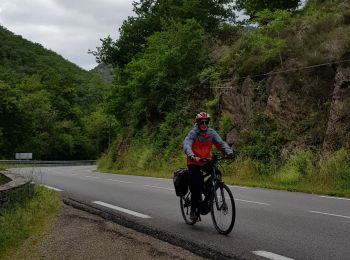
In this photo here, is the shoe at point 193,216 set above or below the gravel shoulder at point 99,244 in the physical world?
above

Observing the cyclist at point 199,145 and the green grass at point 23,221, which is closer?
the green grass at point 23,221

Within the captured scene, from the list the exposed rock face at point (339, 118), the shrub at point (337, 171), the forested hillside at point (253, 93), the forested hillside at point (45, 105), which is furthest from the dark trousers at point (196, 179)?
the forested hillside at point (45, 105)

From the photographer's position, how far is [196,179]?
8156 mm

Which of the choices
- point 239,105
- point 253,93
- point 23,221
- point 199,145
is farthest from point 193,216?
point 239,105

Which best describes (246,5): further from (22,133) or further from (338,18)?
(22,133)

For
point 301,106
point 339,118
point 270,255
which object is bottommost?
point 270,255

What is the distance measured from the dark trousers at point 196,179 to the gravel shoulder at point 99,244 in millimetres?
1115

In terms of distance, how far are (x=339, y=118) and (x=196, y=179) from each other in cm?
1092

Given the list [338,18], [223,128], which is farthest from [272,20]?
[223,128]

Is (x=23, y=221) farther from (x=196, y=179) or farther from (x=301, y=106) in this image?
(x=301, y=106)

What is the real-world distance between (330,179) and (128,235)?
9.86m

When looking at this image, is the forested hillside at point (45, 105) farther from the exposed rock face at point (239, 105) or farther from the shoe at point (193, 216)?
the shoe at point (193, 216)

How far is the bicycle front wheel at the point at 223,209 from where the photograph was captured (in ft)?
24.8

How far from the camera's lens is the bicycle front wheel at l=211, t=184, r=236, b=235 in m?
7.55
